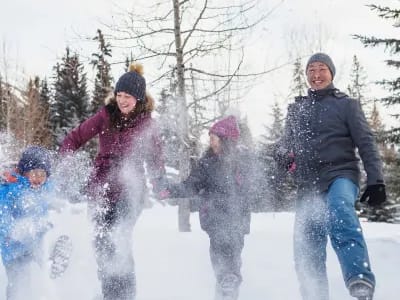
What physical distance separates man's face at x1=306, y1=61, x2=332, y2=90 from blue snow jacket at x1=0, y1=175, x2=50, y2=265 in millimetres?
2637

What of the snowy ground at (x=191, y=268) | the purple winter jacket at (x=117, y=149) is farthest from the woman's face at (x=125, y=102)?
the snowy ground at (x=191, y=268)

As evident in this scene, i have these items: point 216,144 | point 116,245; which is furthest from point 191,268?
point 216,144

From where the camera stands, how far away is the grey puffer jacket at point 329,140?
3096 millimetres

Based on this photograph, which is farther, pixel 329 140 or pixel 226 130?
pixel 226 130

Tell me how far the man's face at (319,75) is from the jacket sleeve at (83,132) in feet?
5.95

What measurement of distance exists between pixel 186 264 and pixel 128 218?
1.37 metres

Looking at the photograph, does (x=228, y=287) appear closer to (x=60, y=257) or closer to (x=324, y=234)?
(x=324, y=234)

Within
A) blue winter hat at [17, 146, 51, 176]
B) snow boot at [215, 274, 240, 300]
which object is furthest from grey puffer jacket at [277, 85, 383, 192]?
blue winter hat at [17, 146, 51, 176]

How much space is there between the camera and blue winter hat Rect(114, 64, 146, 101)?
12.5 ft

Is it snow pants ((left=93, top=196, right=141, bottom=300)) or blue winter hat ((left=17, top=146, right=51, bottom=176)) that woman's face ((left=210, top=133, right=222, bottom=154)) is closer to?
snow pants ((left=93, top=196, right=141, bottom=300))

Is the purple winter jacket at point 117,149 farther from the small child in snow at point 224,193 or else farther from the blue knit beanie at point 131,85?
the small child in snow at point 224,193

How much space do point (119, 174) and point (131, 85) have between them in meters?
0.79

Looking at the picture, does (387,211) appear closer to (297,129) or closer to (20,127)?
(20,127)

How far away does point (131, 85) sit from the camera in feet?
12.6
